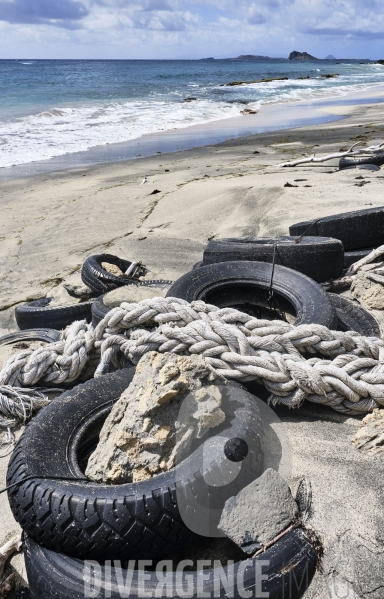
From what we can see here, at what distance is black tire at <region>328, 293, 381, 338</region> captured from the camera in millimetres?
3216

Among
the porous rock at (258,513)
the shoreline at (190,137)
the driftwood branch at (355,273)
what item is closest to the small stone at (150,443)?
the porous rock at (258,513)

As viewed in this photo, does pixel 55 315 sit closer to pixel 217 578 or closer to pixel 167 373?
pixel 167 373

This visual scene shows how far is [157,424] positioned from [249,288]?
171cm

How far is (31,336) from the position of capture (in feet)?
12.3

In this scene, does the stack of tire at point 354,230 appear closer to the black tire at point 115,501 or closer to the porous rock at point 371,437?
the porous rock at point 371,437

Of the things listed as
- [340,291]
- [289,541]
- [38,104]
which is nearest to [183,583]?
[289,541]

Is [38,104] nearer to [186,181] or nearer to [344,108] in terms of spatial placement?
[344,108]

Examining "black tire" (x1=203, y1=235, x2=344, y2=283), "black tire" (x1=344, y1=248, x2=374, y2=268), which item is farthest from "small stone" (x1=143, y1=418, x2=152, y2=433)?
"black tire" (x1=344, y1=248, x2=374, y2=268)

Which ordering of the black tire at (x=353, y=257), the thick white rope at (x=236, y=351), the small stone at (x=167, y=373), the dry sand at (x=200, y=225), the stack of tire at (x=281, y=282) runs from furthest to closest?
1. the black tire at (x=353, y=257)
2. the stack of tire at (x=281, y=282)
3. the thick white rope at (x=236, y=351)
4. the small stone at (x=167, y=373)
5. the dry sand at (x=200, y=225)

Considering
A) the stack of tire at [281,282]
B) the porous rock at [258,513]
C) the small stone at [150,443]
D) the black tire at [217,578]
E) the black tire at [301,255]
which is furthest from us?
the black tire at [301,255]

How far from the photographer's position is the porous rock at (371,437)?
6.90 feet

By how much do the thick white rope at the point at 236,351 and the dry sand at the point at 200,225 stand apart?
0.66ft

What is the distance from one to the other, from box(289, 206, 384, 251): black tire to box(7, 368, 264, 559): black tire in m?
2.75

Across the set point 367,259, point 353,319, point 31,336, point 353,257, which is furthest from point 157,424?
point 353,257
